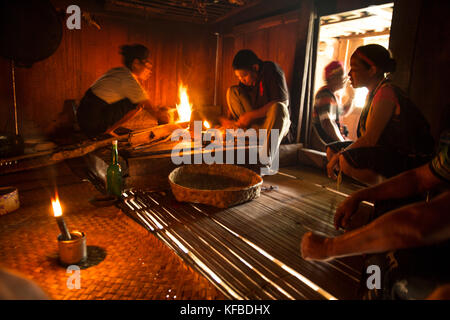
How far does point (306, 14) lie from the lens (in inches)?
202

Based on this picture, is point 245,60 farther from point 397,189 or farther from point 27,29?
point 27,29

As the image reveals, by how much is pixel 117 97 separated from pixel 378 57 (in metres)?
3.59

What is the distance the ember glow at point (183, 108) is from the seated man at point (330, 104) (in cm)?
237

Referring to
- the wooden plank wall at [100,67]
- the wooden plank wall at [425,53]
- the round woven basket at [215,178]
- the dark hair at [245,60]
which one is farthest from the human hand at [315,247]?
the wooden plank wall at [100,67]

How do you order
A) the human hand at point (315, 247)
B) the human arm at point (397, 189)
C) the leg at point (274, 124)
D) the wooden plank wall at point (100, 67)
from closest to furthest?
the human hand at point (315, 247), the human arm at point (397, 189), the leg at point (274, 124), the wooden plank wall at point (100, 67)

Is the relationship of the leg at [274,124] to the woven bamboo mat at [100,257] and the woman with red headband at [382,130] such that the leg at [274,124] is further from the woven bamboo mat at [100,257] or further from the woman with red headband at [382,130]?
the woven bamboo mat at [100,257]

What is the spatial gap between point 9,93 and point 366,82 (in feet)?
20.0

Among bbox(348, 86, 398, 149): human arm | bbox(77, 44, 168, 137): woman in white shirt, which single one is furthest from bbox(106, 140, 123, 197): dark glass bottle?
bbox(348, 86, 398, 149): human arm

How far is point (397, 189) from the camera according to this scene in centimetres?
176

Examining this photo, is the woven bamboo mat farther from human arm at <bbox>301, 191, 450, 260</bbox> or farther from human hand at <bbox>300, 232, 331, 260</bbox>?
human arm at <bbox>301, 191, 450, 260</bbox>

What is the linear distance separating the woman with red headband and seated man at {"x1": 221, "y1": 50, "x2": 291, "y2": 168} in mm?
1556

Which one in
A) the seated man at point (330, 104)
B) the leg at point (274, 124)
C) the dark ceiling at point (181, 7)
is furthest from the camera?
the dark ceiling at point (181, 7)

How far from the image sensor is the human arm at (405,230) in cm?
98

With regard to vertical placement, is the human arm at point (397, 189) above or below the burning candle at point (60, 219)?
above
